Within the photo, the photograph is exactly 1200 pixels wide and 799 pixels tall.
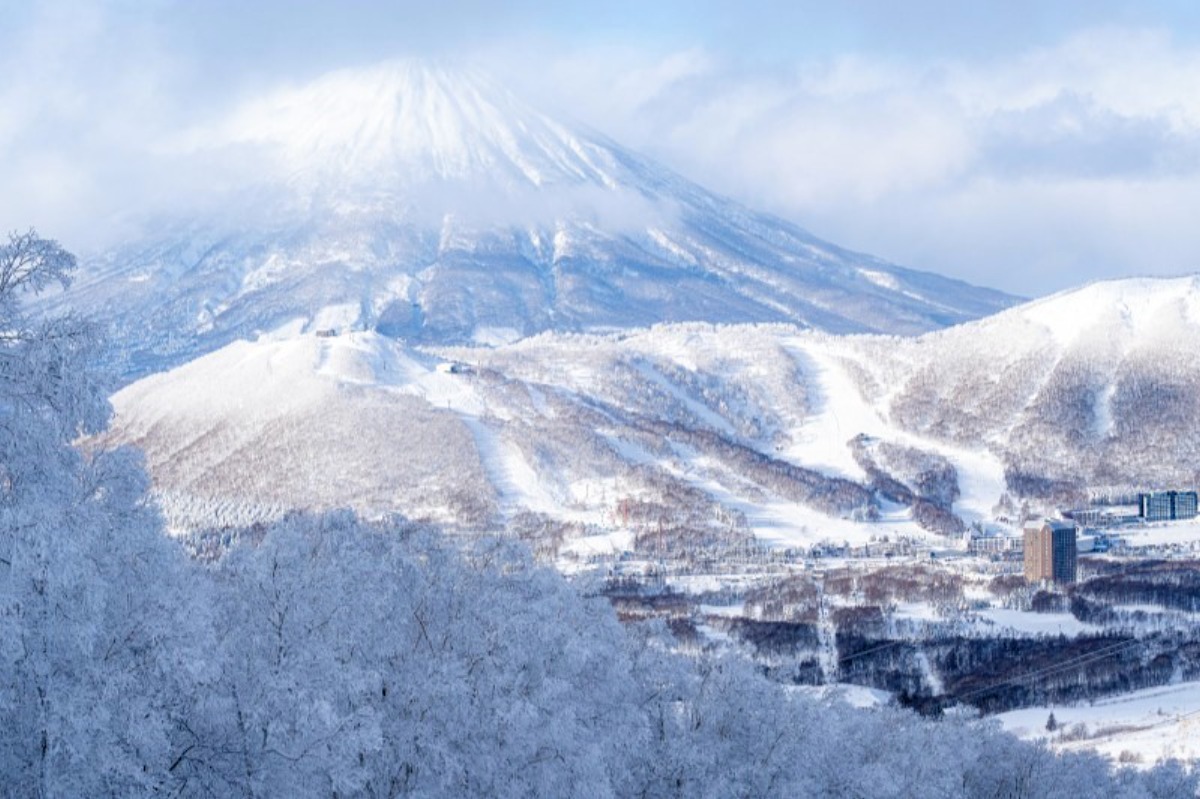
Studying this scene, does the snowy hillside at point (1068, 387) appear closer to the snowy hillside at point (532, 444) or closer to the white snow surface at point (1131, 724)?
the snowy hillside at point (532, 444)

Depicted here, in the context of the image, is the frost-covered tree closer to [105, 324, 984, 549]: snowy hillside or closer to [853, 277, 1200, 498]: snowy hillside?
[105, 324, 984, 549]: snowy hillside

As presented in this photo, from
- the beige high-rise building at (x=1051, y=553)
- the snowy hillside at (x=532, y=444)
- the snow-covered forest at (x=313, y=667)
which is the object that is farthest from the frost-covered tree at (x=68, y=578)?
the snowy hillside at (x=532, y=444)

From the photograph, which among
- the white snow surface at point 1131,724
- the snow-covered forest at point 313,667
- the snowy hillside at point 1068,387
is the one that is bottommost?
the snowy hillside at point 1068,387

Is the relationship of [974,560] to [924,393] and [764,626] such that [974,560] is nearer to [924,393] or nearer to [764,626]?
[764,626]

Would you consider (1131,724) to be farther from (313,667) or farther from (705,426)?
(705,426)

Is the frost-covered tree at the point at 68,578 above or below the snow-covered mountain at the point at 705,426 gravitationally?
above

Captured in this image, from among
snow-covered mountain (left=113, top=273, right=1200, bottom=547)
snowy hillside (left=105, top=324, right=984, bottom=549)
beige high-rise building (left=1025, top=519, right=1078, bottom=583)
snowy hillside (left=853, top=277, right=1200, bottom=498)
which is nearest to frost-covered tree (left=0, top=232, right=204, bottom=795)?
beige high-rise building (left=1025, top=519, right=1078, bottom=583)
